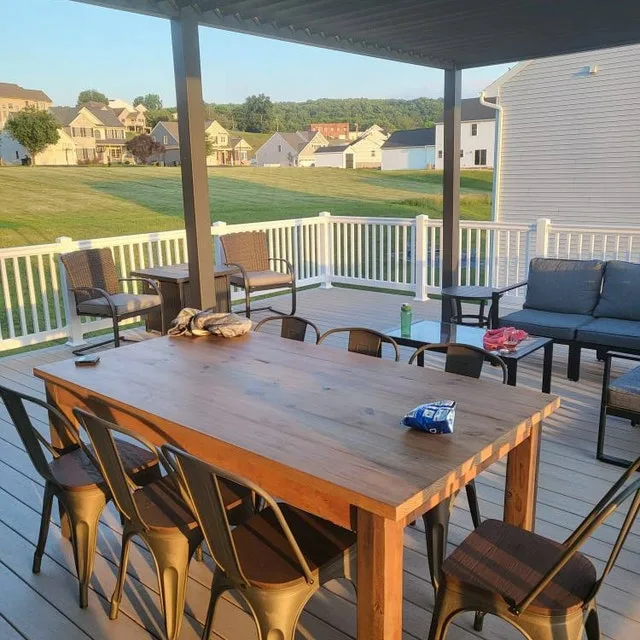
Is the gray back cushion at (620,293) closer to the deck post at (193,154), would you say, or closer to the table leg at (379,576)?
the deck post at (193,154)

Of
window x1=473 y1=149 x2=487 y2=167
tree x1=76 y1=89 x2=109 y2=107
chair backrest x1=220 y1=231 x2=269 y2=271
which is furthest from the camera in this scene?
window x1=473 y1=149 x2=487 y2=167

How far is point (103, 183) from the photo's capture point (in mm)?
22875

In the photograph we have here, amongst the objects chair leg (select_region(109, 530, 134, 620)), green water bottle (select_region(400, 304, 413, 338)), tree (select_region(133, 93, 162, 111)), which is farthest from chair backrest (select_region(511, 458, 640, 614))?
tree (select_region(133, 93, 162, 111))

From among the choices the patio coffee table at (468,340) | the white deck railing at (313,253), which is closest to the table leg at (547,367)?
the patio coffee table at (468,340)

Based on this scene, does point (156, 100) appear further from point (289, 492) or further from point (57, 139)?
point (289, 492)

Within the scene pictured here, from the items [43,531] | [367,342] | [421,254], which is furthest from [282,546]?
[421,254]

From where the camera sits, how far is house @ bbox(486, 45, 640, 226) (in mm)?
11727

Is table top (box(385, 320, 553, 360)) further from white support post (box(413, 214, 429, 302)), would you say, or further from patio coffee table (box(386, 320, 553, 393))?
white support post (box(413, 214, 429, 302))

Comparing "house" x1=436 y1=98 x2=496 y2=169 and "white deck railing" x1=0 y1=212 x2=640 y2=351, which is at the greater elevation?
"house" x1=436 y1=98 x2=496 y2=169

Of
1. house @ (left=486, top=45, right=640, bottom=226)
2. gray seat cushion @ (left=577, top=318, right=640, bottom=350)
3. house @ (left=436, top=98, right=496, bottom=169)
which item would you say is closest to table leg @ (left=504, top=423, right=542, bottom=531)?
gray seat cushion @ (left=577, top=318, right=640, bottom=350)

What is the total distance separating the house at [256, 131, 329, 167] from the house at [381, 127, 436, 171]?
12.8 ft

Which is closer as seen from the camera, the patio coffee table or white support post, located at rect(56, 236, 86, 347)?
the patio coffee table

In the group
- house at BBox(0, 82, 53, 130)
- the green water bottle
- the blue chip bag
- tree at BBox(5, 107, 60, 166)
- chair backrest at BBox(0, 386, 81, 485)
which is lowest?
the green water bottle

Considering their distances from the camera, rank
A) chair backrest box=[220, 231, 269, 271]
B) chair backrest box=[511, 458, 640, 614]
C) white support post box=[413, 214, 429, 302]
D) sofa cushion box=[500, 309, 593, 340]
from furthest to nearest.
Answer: white support post box=[413, 214, 429, 302]
chair backrest box=[220, 231, 269, 271]
sofa cushion box=[500, 309, 593, 340]
chair backrest box=[511, 458, 640, 614]
